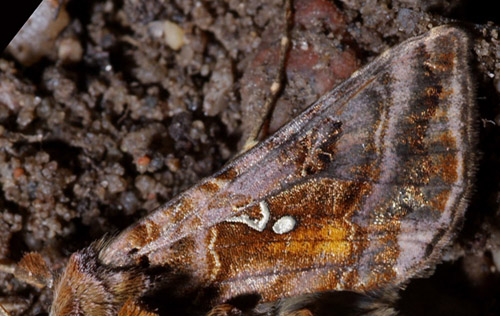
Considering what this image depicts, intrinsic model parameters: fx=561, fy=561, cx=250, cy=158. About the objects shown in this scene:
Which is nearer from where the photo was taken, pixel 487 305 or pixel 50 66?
pixel 487 305

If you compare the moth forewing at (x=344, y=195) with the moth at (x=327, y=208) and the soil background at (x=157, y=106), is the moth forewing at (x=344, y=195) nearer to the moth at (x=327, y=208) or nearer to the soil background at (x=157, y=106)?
the moth at (x=327, y=208)

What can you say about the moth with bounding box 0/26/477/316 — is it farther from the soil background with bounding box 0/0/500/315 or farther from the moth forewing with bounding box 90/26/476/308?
the soil background with bounding box 0/0/500/315

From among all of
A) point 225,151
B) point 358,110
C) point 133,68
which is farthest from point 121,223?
point 358,110

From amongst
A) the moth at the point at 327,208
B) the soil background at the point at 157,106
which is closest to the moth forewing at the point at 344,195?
the moth at the point at 327,208

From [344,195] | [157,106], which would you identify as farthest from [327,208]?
[157,106]

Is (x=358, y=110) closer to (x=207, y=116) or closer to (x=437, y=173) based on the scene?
(x=437, y=173)

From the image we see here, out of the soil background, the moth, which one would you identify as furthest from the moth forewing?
the soil background

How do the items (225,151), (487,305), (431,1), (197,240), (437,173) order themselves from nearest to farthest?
(437,173)
(197,240)
(431,1)
(487,305)
(225,151)
